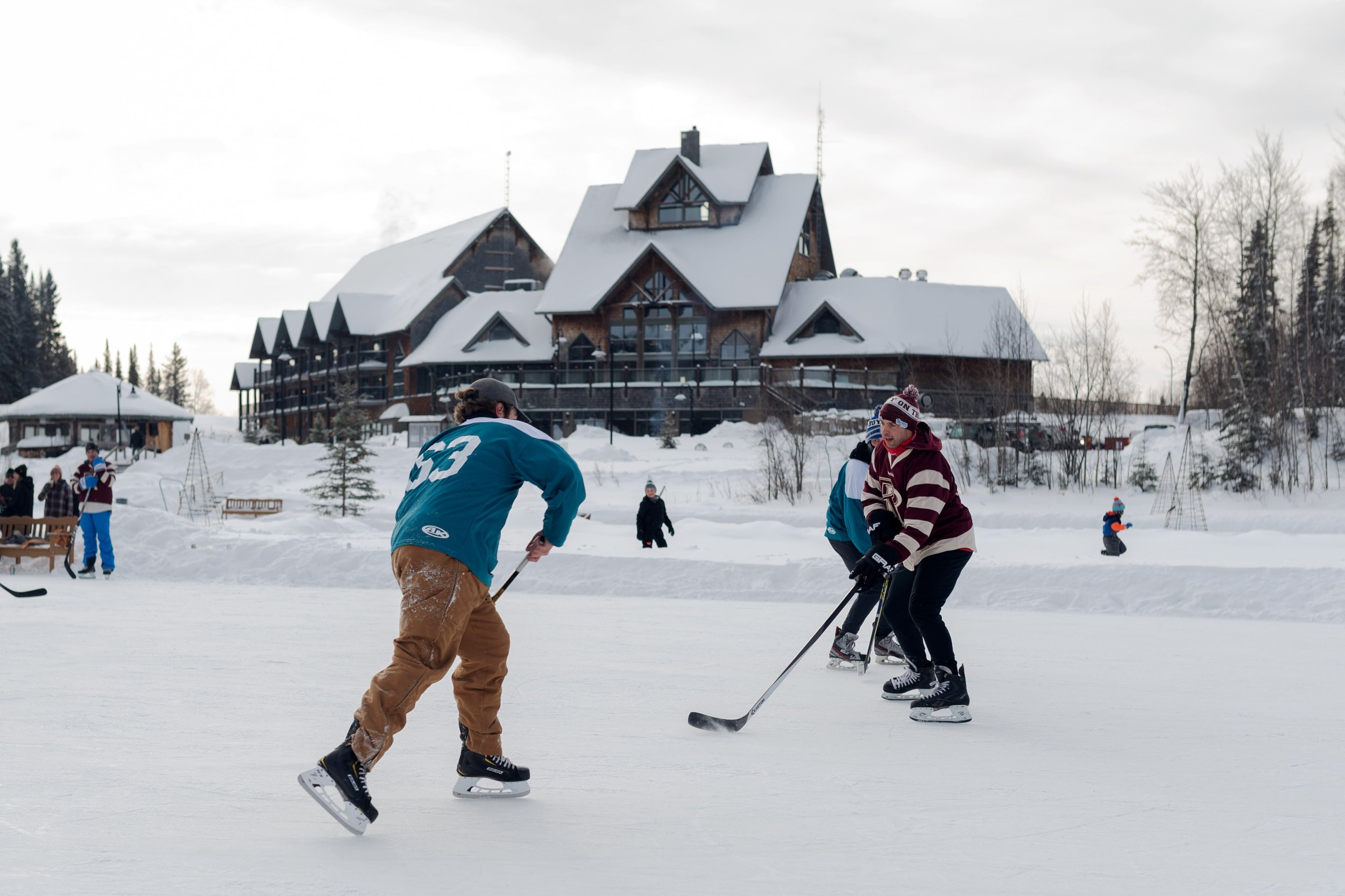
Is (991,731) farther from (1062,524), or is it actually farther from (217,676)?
(1062,524)

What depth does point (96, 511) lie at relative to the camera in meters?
12.6

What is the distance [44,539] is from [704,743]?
38.4 ft

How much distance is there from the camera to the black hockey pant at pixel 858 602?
709cm

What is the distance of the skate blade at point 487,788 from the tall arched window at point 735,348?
130 ft

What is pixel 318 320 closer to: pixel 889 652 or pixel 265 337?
pixel 265 337

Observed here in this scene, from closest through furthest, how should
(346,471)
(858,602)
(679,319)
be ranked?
1. (858,602)
2. (346,471)
3. (679,319)

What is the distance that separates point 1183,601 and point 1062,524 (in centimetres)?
955

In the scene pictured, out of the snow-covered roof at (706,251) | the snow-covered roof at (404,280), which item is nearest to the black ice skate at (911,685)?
the snow-covered roof at (706,251)

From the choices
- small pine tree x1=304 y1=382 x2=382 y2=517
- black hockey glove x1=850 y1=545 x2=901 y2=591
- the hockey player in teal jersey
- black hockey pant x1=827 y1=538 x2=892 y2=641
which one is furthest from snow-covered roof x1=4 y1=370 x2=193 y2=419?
the hockey player in teal jersey

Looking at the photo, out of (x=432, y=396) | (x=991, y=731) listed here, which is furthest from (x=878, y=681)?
(x=432, y=396)

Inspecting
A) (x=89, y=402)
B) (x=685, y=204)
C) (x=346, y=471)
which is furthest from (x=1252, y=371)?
(x=89, y=402)

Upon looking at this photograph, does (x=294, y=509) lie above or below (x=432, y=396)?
below

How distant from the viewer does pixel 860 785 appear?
4.40 m

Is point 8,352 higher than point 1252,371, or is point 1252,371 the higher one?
point 8,352
